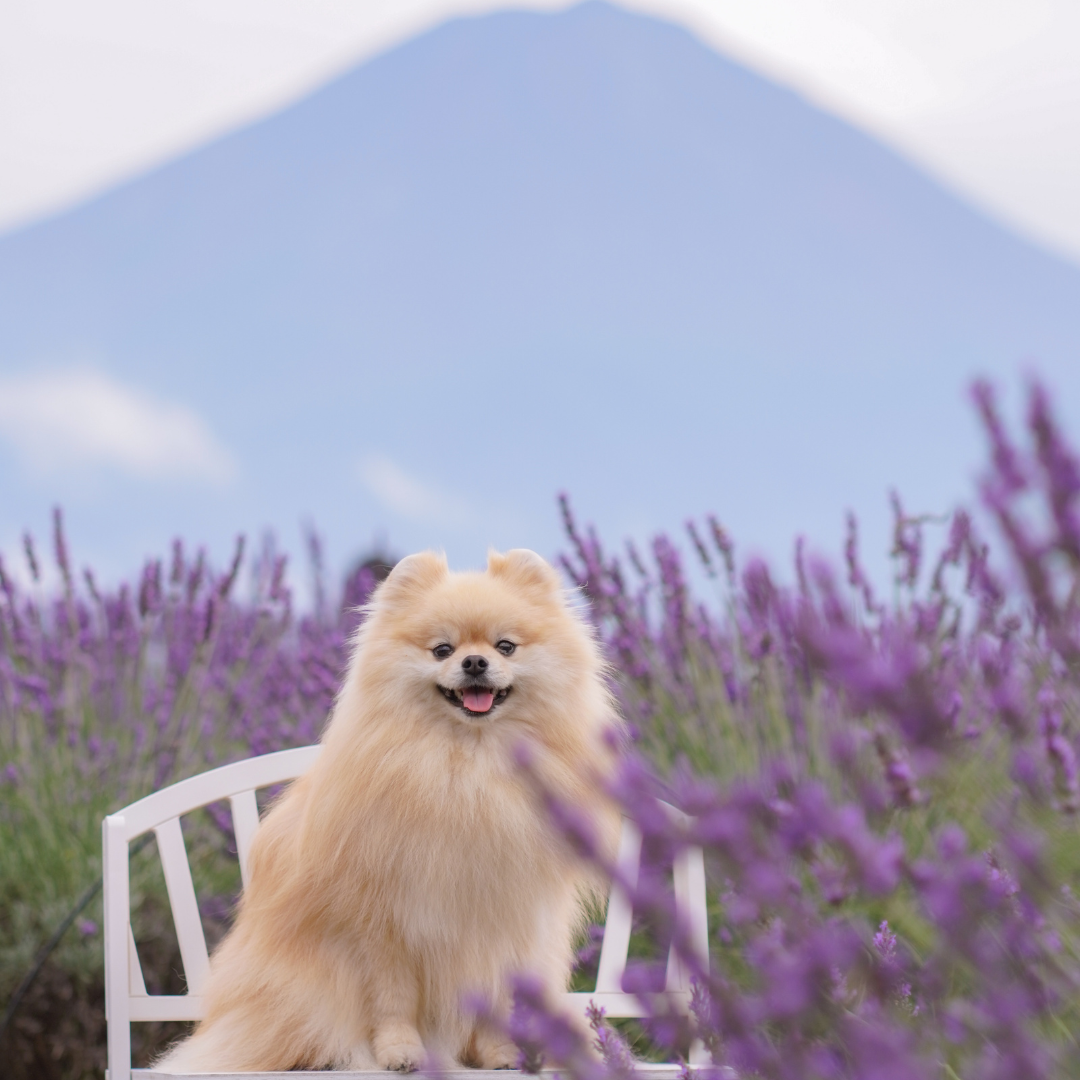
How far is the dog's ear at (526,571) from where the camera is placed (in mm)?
1985

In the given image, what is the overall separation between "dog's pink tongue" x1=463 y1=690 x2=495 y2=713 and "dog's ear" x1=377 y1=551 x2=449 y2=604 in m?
0.21

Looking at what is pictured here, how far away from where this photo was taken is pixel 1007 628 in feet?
6.59

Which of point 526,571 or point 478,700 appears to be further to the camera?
point 526,571

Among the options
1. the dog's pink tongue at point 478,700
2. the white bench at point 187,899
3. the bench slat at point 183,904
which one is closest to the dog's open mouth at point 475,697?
the dog's pink tongue at point 478,700

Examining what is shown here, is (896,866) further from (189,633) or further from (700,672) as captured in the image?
Answer: (189,633)

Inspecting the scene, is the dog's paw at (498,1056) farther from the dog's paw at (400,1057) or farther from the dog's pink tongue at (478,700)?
the dog's pink tongue at (478,700)

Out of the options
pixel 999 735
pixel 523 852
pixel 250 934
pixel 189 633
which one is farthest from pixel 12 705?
pixel 999 735

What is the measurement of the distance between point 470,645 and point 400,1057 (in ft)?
1.89

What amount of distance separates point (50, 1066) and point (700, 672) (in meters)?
1.88

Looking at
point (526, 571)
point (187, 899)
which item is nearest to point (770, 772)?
point (526, 571)

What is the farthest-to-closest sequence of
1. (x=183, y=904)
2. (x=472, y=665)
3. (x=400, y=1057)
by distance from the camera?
(x=183, y=904)
(x=472, y=665)
(x=400, y=1057)

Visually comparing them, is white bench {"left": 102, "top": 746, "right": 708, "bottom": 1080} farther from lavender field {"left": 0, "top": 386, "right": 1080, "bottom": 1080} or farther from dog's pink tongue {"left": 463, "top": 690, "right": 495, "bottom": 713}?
dog's pink tongue {"left": 463, "top": 690, "right": 495, "bottom": 713}

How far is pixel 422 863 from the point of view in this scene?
173 cm

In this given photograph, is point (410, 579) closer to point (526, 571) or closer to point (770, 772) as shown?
point (526, 571)
